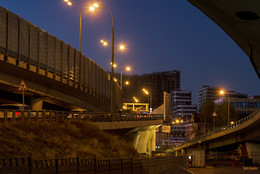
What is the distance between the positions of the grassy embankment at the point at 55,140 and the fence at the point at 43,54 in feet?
32.9

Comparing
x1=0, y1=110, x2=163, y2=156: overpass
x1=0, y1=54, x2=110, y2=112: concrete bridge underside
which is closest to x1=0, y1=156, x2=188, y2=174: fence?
x1=0, y1=110, x2=163, y2=156: overpass

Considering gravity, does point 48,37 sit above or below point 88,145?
above

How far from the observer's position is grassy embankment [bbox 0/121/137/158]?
1970cm

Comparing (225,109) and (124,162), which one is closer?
(124,162)

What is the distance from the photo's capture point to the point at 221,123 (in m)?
117

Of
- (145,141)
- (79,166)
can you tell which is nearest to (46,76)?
(145,141)

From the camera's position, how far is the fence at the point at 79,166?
1095cm

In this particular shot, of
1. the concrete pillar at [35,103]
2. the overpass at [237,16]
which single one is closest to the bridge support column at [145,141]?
the concrete pillar at [35,103]

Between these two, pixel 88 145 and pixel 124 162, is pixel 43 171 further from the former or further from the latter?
pixel 88 145

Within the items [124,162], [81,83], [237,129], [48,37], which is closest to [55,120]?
[124,162]

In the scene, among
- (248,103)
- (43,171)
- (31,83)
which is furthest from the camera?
(248,103)

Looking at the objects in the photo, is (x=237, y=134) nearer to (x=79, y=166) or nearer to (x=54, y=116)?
(x=54, y=116)

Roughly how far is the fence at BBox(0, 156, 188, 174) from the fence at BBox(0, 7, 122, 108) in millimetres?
18897

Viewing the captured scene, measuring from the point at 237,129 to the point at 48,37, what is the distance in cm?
3665
